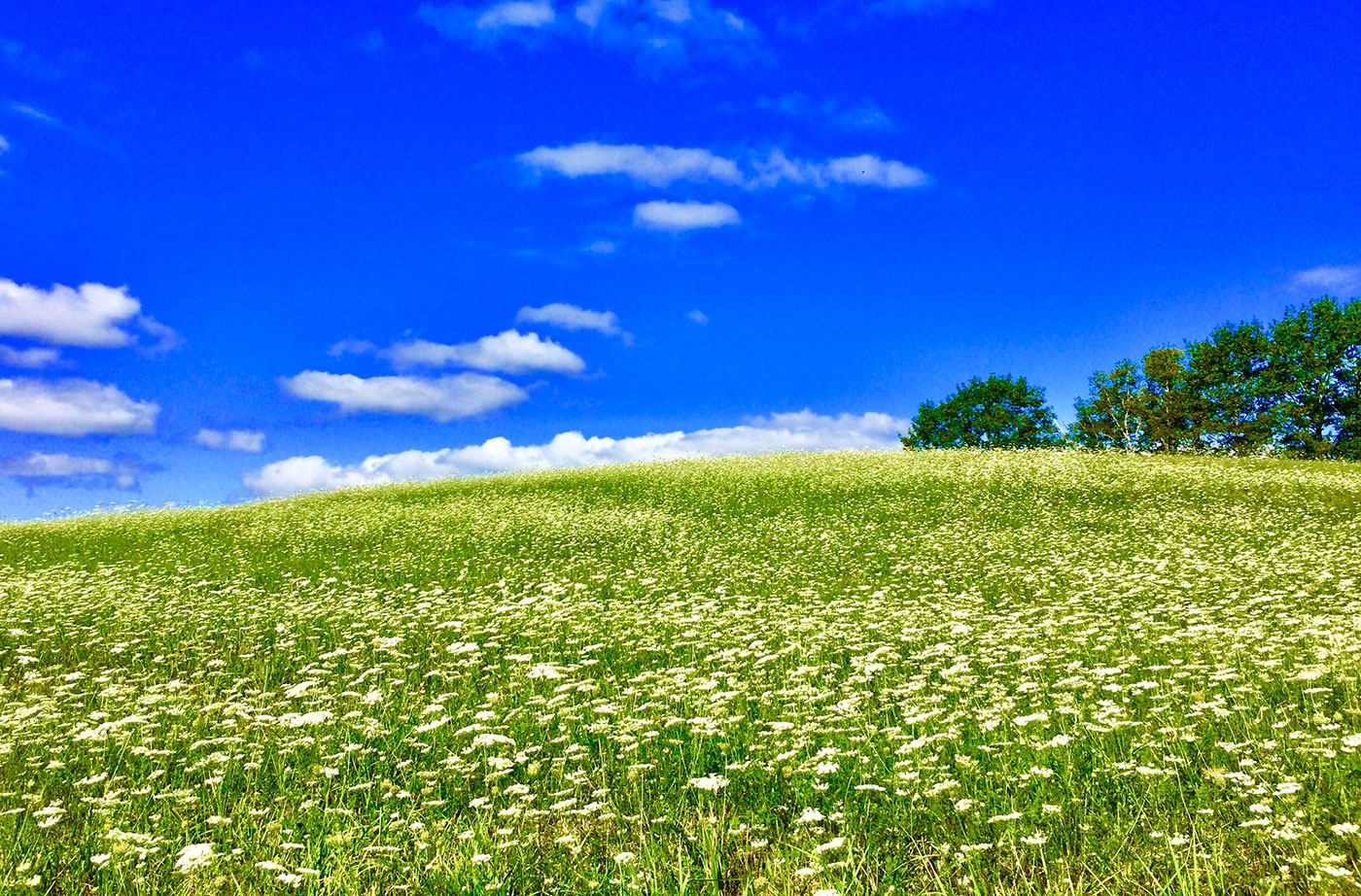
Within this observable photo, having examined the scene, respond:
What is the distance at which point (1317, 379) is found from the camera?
1842 inches

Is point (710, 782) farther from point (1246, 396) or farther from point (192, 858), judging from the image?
point (1246, 396)

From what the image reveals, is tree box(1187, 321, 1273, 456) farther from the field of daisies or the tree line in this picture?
the field of daisies

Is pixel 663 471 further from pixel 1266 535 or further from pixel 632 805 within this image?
pixel 632 805

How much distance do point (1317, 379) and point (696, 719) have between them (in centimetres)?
5559

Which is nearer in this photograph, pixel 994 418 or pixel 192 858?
pixel 192 858

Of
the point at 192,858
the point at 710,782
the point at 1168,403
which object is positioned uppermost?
the point at 1168,403

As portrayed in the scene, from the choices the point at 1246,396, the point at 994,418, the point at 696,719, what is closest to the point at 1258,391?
the point at 1246,396

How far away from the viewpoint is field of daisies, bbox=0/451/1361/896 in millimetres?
4551

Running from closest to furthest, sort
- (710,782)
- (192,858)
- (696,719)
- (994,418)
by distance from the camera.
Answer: (192,858)
(710,782)
(696,719)
(994,418)

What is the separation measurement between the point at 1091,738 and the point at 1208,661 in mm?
3418

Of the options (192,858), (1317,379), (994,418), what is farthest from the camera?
(994,418)

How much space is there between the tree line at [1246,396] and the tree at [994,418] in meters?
3.18

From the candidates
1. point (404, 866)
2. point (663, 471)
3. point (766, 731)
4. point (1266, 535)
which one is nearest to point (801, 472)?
point (663, 471)

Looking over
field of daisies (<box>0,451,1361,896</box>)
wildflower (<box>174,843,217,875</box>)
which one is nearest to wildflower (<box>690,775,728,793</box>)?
field of daisies (<box>0,451,1361,896</box>)
